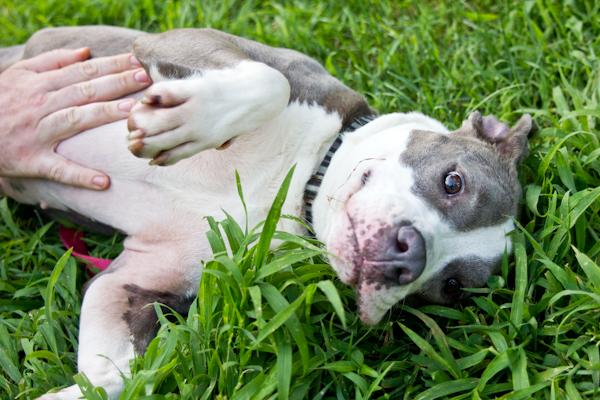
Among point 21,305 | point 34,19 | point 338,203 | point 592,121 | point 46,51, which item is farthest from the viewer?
point 34,19

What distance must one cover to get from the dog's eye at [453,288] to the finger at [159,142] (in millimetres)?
1178

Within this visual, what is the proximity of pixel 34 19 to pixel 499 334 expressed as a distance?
3787mm

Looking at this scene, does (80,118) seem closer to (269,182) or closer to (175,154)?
(175,154)

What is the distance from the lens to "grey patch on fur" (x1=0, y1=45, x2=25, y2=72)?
446cm

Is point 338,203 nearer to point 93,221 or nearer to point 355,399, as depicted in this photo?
point 355,399

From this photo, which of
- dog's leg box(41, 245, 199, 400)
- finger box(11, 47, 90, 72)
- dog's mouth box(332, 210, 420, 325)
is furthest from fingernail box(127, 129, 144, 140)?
finger box(11, 47, 90, 72)

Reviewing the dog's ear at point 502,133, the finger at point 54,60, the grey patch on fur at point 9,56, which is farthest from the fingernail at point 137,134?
the grey patch on fur at point 9,56

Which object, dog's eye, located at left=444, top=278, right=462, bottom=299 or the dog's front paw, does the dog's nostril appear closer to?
dog's eye, located at left=444, top=278, right=462, bottom=299

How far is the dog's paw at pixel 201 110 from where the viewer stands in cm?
308

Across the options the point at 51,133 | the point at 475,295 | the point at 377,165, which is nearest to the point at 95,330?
the point at 51,133

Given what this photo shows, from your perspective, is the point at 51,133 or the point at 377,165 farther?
the point at 51,133

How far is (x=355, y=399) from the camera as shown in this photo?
9.47 ft

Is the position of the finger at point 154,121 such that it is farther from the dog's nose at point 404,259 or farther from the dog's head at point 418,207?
the dog's nose at point 404,259

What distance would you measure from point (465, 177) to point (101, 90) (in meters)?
1.73
